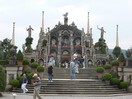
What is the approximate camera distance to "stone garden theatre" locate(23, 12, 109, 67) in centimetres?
8612

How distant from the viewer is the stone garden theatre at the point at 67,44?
3391 inches

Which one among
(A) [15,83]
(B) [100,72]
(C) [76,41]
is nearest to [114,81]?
(B) [100,72]

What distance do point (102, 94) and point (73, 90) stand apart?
7.65 feet

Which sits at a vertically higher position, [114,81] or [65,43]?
[65,43]

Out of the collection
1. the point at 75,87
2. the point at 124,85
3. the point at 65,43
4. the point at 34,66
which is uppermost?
the point at 65,43

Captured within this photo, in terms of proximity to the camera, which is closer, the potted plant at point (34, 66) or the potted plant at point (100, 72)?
the potted plant at point (100, 72)

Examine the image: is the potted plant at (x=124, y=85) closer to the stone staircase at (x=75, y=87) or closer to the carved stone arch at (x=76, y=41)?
the stone staircase at (x=75, y=87)

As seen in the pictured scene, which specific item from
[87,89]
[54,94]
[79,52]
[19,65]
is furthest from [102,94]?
[79,52]

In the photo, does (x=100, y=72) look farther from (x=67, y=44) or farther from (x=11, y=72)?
(x=67, y=44)

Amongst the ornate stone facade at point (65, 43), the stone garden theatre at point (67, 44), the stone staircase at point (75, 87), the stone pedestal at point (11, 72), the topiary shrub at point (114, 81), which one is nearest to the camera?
the stone staircase at point (75, 87)

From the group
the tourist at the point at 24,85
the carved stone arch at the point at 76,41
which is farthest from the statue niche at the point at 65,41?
the tourist at the point at 24,85

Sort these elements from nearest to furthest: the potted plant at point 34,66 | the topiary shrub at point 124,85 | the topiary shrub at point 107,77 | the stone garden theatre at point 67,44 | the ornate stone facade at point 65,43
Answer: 1. the topiary shrub at point 124,85
2. the topiary shrub at point 107,77
3. the potted plant at point 34,66
4. the stone garden theatre at point 67,44
5. the ornate stone facade at point 65,43

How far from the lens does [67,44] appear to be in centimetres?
9256

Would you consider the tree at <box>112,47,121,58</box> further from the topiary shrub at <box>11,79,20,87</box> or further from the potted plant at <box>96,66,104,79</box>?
the topiary shrub at <box>11,79,20,87</box>
